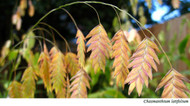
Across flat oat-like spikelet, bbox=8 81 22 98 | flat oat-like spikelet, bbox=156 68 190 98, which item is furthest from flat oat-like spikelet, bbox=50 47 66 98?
flat oat-like spikelet, bbox=156 68 190 98

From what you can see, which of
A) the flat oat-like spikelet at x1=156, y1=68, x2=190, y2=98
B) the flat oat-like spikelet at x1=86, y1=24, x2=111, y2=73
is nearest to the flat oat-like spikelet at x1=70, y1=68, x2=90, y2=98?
the flat oat-like spikelet at x1=86, y1=24, x2=111, y2=73

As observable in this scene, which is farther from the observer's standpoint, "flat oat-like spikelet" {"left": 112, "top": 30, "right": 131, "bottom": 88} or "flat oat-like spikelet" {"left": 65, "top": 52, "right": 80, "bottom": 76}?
"flat oat-like spikelet" {"left": 65, "top": 52, "right": 80, "bottom": 76}

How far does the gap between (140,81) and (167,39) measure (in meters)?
2.05

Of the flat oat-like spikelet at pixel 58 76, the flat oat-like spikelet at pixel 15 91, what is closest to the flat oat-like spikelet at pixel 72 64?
the flat oat-like spikelet at pixel 58 76

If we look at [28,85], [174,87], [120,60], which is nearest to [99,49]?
[120,60]

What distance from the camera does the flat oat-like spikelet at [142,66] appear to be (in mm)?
311

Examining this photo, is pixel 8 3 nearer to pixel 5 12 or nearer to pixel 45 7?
pixel 5 12

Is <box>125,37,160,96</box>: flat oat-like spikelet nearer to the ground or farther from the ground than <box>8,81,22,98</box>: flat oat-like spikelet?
farther from the ground

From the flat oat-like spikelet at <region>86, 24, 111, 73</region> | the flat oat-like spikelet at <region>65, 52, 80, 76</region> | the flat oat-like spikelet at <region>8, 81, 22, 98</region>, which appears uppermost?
the flat oat-like spikelet at <region>86, 24, 111, 73</region>

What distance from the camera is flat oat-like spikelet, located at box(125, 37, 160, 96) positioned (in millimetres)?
311

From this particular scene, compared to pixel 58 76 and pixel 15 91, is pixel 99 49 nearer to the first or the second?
pixel 58 76

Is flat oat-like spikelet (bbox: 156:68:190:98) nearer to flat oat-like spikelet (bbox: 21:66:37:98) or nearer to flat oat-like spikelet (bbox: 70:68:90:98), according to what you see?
flat oat-like spikelet (bbox: 70:68:90:98)

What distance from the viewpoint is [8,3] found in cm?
248

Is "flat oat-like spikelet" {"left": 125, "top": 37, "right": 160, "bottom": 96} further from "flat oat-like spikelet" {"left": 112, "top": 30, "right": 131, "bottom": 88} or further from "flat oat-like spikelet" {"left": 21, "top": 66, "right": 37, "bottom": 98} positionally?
"flat oat-like spikelet" {"left": 21, "top": 66, "right": 37, "bottom": 98}
